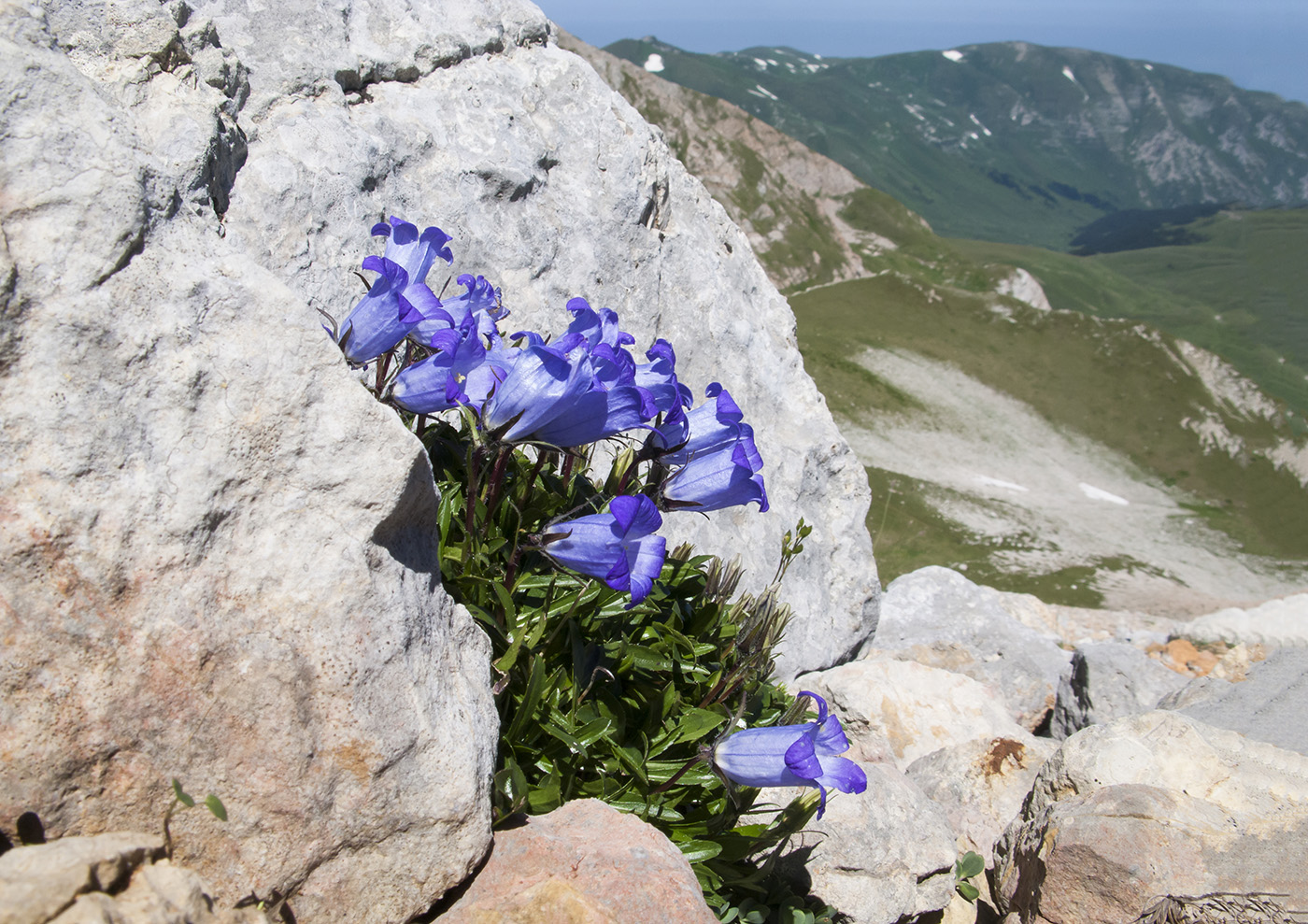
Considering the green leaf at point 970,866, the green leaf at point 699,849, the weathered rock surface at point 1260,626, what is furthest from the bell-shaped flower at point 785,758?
the weathered rock surface at point 1260,626

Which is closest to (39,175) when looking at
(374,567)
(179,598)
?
(179,598)

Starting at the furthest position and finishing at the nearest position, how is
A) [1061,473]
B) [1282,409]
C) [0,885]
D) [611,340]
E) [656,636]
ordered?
[1282,409] < [1061,473] < [656,636] < [611,340] < [0,885]

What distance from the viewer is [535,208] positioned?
7113 mm

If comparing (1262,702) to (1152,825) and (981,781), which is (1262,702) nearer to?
(981,781)

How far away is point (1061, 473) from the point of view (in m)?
37.4

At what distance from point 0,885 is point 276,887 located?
2.66ft

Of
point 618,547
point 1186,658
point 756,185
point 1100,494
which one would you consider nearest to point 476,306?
point 618,547

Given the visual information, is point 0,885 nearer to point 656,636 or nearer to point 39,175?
point 39,175

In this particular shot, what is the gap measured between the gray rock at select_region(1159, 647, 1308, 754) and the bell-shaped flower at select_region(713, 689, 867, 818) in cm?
487

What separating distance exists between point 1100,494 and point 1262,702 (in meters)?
32.3

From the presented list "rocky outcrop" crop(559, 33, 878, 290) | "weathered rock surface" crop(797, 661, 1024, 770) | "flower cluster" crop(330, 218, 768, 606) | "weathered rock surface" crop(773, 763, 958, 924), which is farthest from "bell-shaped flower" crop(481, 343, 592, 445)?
"rocky outcrop" crop(559, 33, 878, 290)

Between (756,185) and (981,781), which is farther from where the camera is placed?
(756,185)

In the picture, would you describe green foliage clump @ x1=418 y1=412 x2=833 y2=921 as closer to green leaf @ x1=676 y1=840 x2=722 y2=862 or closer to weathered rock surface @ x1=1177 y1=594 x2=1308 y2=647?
→ green leaf @ x1=676 y1=840 x2=722 y2=862

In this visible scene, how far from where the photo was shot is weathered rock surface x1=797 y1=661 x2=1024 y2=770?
7.09m
